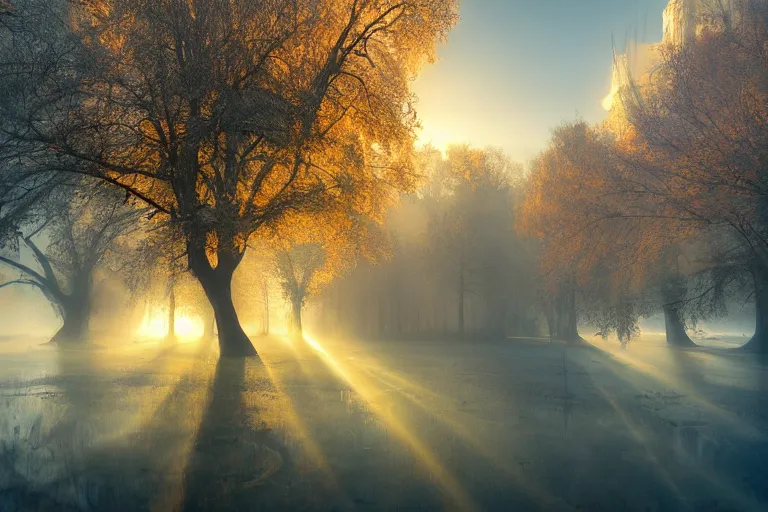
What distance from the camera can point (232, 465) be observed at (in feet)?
22.1

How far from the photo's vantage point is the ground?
5.75 metres

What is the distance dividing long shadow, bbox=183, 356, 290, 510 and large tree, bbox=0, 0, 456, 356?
9047mm

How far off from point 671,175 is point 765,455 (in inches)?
639

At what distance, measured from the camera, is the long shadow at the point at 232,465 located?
5.55 metres

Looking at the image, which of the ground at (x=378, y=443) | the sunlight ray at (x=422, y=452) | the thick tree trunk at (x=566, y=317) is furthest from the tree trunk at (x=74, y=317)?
the thick tree trunk at (x=566, y=317)

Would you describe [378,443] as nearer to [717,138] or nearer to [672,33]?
[717,138]

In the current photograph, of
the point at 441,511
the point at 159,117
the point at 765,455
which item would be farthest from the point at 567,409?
the point at 159,117

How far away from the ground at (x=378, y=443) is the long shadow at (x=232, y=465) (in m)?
0.03

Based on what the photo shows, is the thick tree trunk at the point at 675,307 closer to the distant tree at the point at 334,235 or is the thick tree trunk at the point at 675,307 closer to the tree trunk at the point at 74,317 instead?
the distant tree at the point at 334,235

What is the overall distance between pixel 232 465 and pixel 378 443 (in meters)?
2.18

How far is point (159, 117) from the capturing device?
15922 millimetres

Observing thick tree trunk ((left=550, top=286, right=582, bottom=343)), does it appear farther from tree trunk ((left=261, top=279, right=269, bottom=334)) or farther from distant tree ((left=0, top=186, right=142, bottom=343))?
distant tree ((left=0, top=186, right=142, bottom=343))

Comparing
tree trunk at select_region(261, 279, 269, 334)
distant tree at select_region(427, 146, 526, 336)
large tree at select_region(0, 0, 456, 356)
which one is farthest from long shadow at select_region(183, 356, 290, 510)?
tree trunk at select_region(261, 279, 269, 334)

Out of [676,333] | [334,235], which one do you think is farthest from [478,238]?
[334,235]
